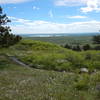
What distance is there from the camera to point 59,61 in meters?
38.0

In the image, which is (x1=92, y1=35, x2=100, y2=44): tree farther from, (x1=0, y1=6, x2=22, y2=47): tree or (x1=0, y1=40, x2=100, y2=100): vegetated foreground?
(x1=0, y1=6, x2=22, y2=47): tree

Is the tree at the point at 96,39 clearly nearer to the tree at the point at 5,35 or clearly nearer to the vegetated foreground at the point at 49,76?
the vegetated foreground at the point at 49,76

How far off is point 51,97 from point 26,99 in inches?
55.7

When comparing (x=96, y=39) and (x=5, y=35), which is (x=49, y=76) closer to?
(x=5, y=35)

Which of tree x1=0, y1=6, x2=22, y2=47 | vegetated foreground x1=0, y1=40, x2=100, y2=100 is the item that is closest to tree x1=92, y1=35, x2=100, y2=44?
vegetated foreground x1=0, y1=40, x2=100, y2=100

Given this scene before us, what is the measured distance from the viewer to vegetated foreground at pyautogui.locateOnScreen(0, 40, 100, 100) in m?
13.5

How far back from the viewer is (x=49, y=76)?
22.2 metres

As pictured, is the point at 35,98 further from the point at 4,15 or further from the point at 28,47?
the point at 28,47

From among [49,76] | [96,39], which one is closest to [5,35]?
[49,76]

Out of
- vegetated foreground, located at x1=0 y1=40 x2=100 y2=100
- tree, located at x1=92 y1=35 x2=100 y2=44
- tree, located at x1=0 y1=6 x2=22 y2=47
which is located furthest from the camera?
tree, located at x1=92 y1=35 x2=100 y2=44

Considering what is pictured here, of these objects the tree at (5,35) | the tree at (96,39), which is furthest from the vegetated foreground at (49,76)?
the tree at (96,39)

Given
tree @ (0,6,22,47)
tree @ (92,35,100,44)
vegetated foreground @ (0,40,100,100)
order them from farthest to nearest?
tree @ (92,35,100,44)
tree @ (0,6,22,47)
vegetated foreground @ (0,40,100,100)

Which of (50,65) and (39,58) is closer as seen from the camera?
(50,65)

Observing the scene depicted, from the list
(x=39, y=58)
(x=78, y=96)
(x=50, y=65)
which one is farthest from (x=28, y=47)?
(x=78, y=96)
